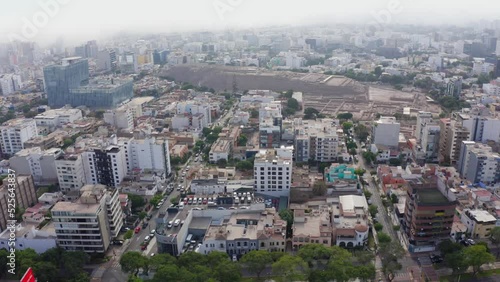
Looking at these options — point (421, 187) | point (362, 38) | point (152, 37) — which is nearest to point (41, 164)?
point (421, 187)

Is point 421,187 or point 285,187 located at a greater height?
point 421,187

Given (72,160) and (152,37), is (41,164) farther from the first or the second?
(152,37)

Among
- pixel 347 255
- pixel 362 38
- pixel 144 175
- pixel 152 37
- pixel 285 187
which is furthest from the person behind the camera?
pixel 152 37

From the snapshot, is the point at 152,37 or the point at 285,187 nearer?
the point at 285,187

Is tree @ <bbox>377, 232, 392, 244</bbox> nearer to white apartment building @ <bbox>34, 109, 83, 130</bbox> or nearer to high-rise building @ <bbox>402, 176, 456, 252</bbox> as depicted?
high-rise building @ <bbox>402, 176, 456, 252</bbox>

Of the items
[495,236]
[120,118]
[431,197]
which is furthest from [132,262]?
[120,118]

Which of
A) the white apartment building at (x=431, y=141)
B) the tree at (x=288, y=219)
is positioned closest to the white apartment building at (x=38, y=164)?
the tree at (x=288, y=219)

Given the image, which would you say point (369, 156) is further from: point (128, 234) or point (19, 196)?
point (19, 196)

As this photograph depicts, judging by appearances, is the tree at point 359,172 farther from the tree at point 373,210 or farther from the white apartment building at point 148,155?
the white apartment building at point 148,155
